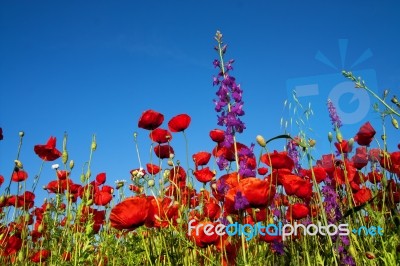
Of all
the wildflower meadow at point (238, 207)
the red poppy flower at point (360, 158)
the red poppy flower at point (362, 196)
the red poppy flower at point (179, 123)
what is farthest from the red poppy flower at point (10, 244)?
the red poppy flower at point (360, 158)

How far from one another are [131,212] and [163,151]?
3.67 feet

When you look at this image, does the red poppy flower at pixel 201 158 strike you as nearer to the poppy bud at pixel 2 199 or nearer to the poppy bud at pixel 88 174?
the poppy bud at pixel 88 174

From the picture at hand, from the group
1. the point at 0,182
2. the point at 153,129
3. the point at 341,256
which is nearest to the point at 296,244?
the point at 341,256

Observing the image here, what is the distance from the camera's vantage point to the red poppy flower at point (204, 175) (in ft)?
10.0

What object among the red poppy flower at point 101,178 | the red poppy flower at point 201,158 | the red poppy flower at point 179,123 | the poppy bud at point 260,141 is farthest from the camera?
the red poppy flower at point 101,178

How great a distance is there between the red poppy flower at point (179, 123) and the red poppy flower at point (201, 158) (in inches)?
10.1

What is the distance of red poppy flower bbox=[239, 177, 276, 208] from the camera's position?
1.72 meters

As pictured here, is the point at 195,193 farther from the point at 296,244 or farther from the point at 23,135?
the point at 23,135

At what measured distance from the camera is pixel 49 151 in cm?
312

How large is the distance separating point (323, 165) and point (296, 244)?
1.96 feet

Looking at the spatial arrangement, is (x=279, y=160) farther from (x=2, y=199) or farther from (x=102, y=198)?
(x=2, y=199)

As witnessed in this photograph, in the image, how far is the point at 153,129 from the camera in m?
3.16

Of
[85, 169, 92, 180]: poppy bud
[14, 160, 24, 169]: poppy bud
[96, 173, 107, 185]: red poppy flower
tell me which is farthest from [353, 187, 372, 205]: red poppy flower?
[14, 160, 24, 169]: poppy bud

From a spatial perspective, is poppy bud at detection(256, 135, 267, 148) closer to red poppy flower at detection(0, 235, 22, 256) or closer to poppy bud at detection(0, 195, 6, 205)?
poppy bud at detection(0, 195, 6, 205)
